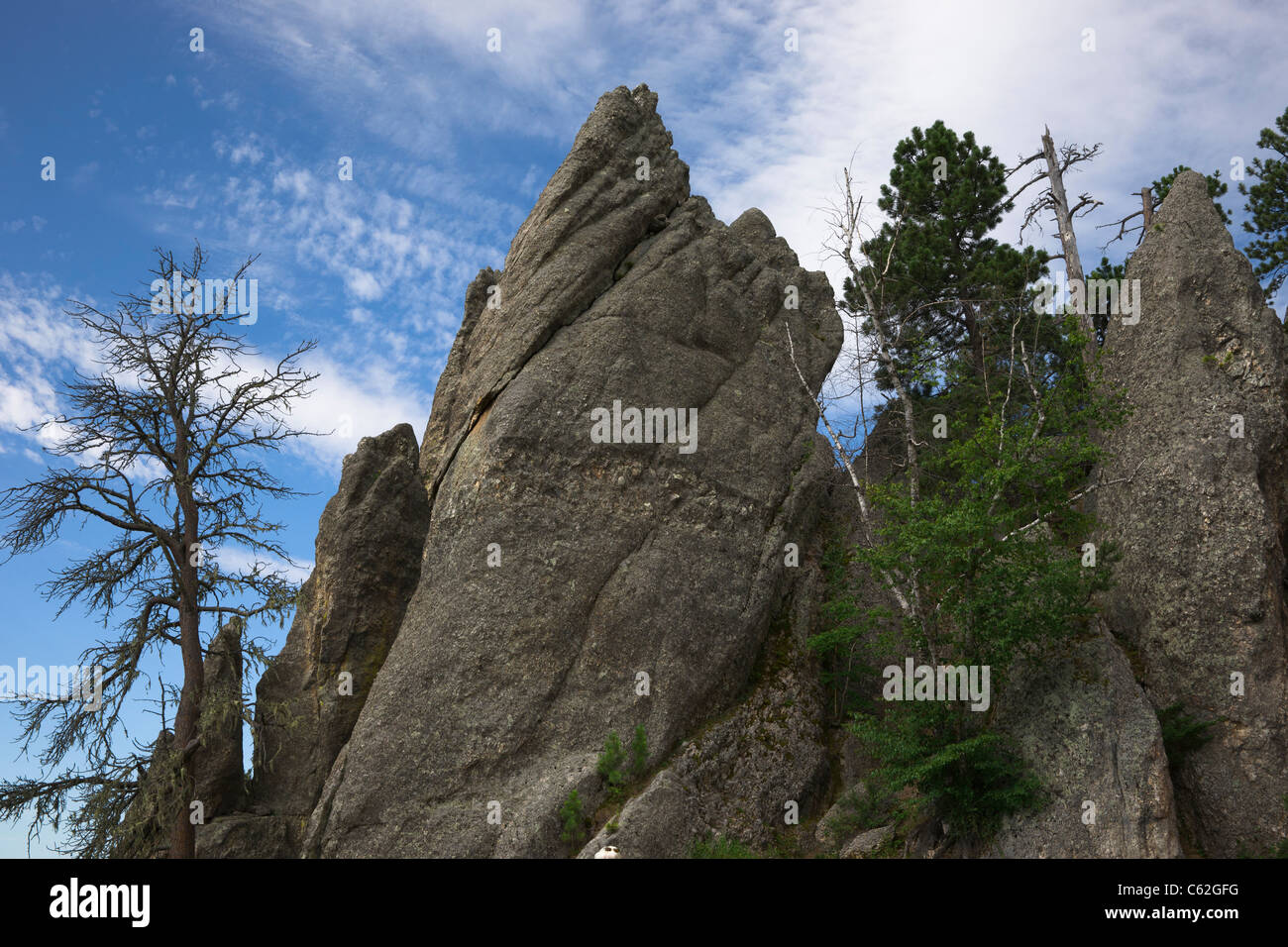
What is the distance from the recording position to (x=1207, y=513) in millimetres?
21172

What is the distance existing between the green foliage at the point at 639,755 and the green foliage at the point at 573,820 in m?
1.50

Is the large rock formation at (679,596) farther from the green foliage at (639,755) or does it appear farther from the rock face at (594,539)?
the green foliage at (639,755)

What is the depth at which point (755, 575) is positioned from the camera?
22.5m

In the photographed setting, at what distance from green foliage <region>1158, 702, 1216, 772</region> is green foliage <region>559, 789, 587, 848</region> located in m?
12.1

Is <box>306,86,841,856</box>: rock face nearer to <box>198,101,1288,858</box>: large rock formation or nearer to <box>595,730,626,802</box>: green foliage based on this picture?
<box>198,101,1288,858</box>: large rock formation

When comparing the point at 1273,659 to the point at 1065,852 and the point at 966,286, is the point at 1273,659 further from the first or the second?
the point at 966,286

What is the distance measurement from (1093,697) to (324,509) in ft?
61.0

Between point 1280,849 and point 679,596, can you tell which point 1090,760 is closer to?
point 1280,849

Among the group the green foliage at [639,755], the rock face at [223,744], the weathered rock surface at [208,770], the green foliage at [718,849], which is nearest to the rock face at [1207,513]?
the green foliage at [718,849]

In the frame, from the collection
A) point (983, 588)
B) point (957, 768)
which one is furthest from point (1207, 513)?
point (957, 768)

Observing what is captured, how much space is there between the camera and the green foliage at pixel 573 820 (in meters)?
17.6

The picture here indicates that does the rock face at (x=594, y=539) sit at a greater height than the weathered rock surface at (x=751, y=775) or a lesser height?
greater

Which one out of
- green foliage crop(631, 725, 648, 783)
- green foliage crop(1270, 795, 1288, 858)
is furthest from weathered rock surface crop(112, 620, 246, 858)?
green foliage crop(1270, 795, 1288, 858)

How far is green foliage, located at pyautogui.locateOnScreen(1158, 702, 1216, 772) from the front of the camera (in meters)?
19.5
